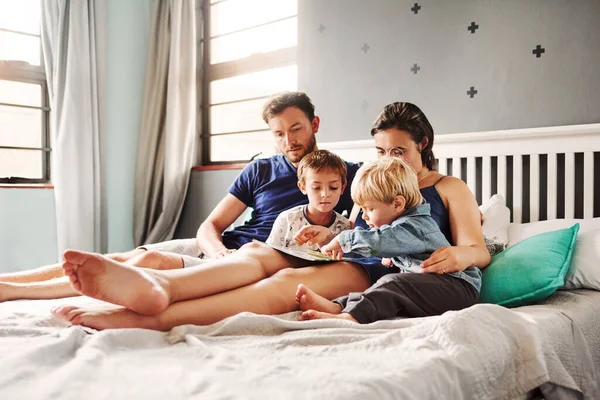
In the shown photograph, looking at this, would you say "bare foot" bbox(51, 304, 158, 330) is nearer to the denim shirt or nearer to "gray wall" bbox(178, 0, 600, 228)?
the denim shirt

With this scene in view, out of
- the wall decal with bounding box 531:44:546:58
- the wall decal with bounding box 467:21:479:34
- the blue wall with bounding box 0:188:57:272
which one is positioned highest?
the wall decal with bounding box 467:21:479:34

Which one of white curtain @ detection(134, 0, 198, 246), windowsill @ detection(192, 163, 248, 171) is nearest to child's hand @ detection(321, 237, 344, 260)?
windowsill @ detection(192, 163, 248, 171)

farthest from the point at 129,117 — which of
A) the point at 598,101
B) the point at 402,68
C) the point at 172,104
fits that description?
the point at 598,101

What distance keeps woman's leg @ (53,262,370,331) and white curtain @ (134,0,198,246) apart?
229 centimetres

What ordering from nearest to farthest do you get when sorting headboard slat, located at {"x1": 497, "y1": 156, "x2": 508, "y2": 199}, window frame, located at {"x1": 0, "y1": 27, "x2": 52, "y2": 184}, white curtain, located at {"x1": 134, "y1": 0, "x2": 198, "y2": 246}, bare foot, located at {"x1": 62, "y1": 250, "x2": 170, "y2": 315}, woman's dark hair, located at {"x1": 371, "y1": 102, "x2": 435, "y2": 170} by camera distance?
bare foot, located at {"x1": 62, "y1": 250, "x2": 170, "y2": 315}
woman's dark hair, located at {"x1": 371, "y1": 102, "x2": 435, "y2": 170}
headboard slat, located at {"x1": 497, "y1": 156, "x2": 508, "y2": 199}
window frame, located at {"x1": 0, "y1": 27, "x2": 52, "y2": 184}
white curtain, located at {"x1": 134, "y1": 0, "x2": 198, "y2": 246}

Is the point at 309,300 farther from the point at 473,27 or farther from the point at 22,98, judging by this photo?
the point at 22,98

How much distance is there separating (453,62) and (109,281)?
182 centimetres

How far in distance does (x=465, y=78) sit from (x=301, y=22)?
3.32ft

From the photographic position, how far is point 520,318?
113cm

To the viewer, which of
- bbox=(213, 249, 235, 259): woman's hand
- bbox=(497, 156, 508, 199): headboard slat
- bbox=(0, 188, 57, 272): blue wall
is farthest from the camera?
bbox=(0, 188, 57, 272): blue wall

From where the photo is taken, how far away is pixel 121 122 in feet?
12.0

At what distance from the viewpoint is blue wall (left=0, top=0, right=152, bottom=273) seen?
11.1 feet

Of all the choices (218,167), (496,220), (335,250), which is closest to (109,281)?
(335,250)

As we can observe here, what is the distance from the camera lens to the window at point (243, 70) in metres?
3.38
